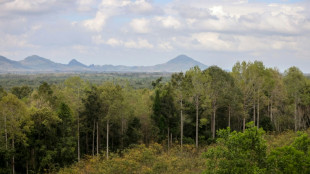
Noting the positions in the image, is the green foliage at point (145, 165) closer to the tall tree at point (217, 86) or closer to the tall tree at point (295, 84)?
the tall tree at point (217, 86)


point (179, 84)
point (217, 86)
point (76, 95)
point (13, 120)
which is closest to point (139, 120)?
point (179, 84)

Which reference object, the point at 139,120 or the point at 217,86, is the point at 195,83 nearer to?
the point at 217,86

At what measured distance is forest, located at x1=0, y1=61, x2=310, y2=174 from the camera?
29.1 metres

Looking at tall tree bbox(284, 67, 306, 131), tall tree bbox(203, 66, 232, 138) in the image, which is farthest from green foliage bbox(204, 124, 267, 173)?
tall tree bbox(284, 67, 306, 131)

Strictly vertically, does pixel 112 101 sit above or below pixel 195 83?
below

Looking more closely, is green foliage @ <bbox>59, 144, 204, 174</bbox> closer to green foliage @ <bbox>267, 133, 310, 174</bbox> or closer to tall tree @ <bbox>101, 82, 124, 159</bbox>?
green foliage @ <bbox>267, 133, 310, 174</bbox>

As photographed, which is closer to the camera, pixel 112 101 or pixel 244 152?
pixel 244 152

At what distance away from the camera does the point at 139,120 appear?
134 feet

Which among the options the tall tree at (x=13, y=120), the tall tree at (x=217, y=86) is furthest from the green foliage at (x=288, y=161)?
the tall tree at (x=13, y=120)

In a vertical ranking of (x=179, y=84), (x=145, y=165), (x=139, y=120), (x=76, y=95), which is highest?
(x=179, y=84)

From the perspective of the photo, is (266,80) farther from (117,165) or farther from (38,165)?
(38,165)

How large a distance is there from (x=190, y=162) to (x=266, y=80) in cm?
2347

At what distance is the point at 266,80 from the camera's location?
4466 centimetres

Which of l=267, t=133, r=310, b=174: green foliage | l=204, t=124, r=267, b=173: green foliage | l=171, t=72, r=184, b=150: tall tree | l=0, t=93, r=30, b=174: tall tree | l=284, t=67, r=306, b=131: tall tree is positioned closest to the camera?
l=267, t=133, r=310, b=174: green foliage
